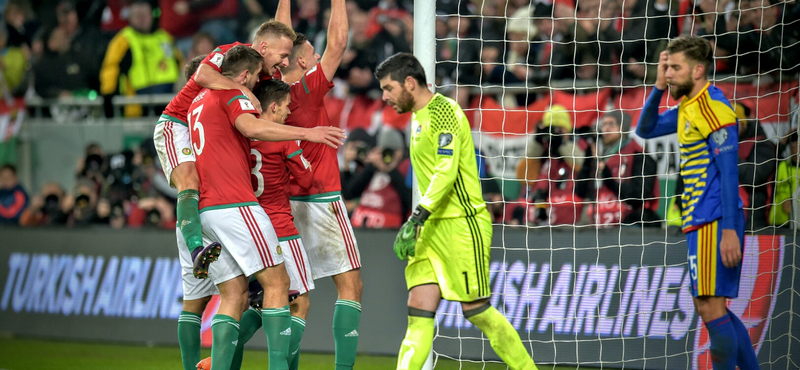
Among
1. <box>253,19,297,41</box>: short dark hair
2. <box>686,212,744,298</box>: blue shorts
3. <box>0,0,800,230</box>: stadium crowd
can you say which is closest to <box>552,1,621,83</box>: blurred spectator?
<box>0,0,800,230</box>: stadium crowd

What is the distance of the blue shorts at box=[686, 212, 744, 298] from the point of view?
4723mm

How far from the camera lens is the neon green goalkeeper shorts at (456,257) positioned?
4.69 metres

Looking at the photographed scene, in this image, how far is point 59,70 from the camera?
39.3 ft

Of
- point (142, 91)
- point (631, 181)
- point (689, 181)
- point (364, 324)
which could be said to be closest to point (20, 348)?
point (364, 324)

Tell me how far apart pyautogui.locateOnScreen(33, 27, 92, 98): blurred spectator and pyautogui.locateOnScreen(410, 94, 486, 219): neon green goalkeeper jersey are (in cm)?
840

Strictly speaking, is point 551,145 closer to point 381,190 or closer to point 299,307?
point 381,190

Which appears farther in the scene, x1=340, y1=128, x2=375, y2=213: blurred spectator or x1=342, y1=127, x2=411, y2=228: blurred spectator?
x1=340, y1=128, x2=375, y2=213: blurred spectator

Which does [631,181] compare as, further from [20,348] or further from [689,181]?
[20,348]

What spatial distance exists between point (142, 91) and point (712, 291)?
8607 millimetres

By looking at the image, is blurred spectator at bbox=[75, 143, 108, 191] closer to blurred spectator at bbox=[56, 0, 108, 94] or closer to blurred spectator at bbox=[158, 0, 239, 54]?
blurred spectator at bbox=[56, 0, 108, 94]

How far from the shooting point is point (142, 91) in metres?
11.3

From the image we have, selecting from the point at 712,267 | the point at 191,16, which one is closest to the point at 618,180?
the point at 712,267

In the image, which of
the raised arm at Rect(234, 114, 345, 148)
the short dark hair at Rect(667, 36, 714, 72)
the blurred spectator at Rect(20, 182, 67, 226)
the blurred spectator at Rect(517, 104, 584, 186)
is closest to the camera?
the raised arm at Rect(234, 114, 345, 148)

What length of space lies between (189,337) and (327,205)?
3.91ft
